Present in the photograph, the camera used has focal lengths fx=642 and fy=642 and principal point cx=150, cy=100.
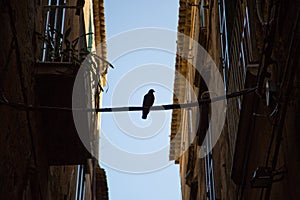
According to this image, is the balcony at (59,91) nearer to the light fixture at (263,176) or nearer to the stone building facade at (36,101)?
the stone building facade at (36,101)

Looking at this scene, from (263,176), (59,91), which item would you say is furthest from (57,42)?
(263,176)

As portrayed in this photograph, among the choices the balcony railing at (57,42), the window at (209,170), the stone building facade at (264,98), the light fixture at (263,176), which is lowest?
the window at (209,170)

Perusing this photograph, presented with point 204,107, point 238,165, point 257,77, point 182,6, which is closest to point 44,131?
point 238,165

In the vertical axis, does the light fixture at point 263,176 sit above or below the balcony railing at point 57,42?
below

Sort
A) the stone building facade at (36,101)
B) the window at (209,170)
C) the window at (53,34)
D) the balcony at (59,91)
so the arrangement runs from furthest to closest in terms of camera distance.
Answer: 1. the window at (209,170)
2. the window at (53,34)
3. the balcony at (59,91)
4. the stone building facade at (36,101)

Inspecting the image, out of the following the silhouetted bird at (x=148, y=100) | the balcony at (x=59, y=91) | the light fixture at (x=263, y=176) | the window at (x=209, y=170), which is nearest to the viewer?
the light fixture at (x=263, y=176)

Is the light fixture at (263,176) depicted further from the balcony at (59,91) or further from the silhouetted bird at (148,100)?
the balcony at (59,91)

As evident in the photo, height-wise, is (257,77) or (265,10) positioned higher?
(265,10)

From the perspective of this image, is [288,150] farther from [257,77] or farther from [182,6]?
[182,6]

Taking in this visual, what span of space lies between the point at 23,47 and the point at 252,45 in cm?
263

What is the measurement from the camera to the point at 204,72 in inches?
561

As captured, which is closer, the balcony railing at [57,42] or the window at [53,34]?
the balcony railing at [57,42]

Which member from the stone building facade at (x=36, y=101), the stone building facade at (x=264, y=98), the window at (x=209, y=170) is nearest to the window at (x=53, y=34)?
the stone building facade at (x=36, y=101)

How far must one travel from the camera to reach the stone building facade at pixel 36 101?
6.51 metres
